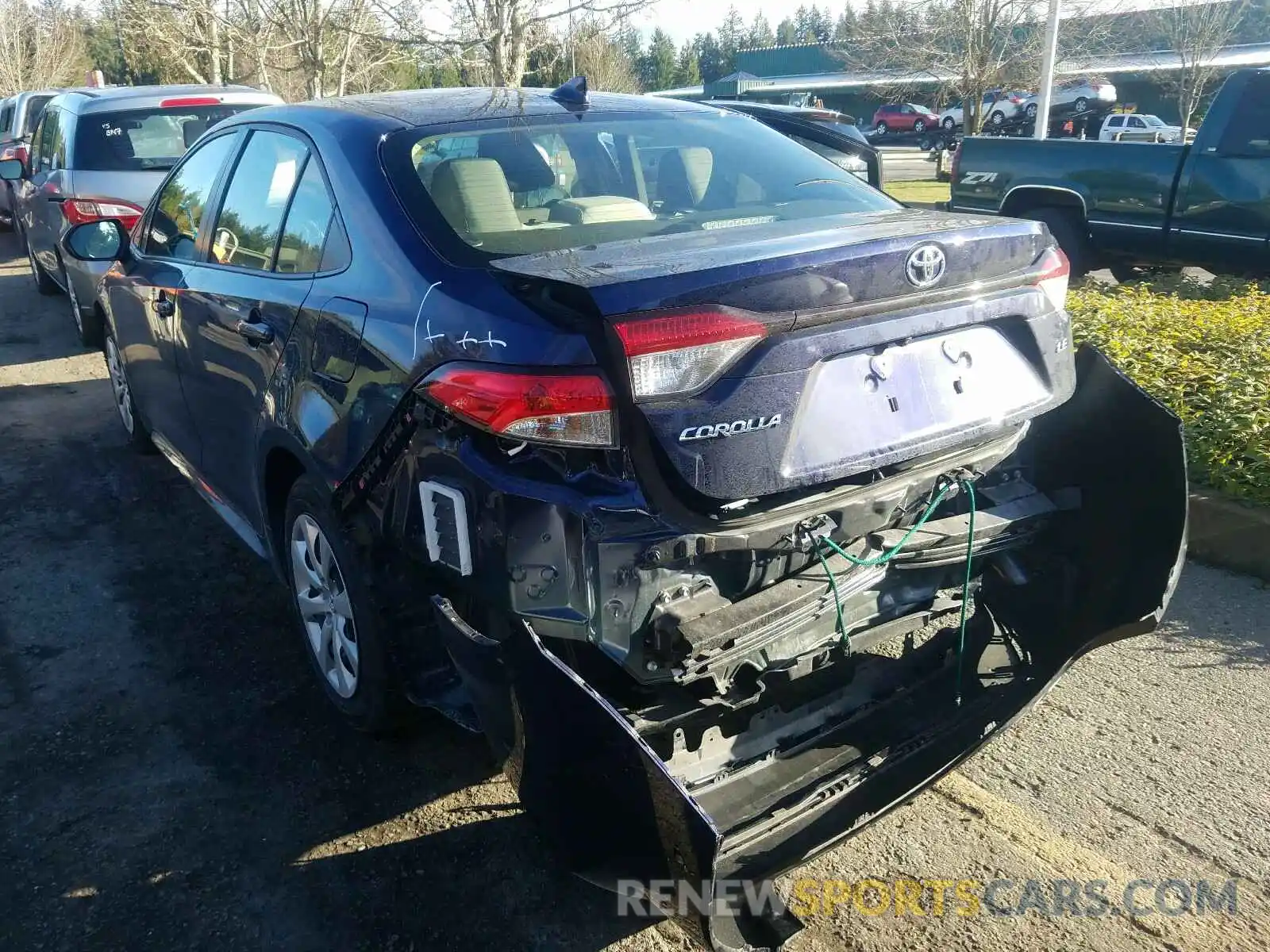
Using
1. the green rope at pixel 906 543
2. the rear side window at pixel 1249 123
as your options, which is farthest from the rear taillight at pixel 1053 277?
the rear side window at pixel 1249 123

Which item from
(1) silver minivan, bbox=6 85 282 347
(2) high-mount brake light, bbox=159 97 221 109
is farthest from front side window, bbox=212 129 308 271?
(2) high-mount brake light, bbox=159 97 221 109

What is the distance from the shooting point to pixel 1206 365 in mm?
4984

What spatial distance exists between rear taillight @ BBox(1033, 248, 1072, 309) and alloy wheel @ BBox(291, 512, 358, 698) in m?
2.08

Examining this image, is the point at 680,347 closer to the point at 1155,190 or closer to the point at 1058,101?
the point at 1155,190

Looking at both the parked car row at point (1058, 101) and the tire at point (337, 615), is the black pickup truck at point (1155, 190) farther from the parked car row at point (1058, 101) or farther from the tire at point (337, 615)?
the parked car row at point (1058, 101)

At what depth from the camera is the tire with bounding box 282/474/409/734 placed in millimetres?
2827

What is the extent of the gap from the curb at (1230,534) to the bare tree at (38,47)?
36.9m

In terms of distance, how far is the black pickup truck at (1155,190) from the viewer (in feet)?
26.8

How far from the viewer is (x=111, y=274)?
200 inches

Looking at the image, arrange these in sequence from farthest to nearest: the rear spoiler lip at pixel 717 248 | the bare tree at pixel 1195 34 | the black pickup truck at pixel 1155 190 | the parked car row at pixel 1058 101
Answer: the parked car row at pixel 1058 101 → the bare tree at pixel 1195 34 → the black pickup truck at pixel 1155 190 → the rear spoiler lip at pixel 717 248

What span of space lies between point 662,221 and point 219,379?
1732 millimetres

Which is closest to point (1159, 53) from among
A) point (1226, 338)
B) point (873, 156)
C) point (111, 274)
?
point (873, 156)

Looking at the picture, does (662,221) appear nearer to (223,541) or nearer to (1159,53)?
(223,541)

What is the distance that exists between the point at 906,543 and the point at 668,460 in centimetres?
86
